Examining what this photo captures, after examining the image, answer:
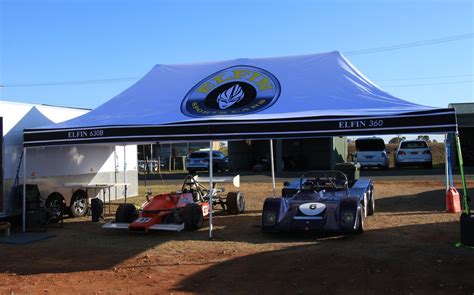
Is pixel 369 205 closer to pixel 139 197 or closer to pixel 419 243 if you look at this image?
pixel 419 243

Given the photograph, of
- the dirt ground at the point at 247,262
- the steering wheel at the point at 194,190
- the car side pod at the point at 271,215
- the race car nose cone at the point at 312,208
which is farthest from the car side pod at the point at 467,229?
the steering wheel at the point at 194,190

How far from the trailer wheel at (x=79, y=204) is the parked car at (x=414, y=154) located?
19356 millimetres

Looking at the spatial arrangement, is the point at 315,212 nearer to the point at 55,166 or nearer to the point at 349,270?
the point at 349,270

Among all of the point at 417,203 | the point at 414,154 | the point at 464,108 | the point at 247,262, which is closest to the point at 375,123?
the point at 247,262

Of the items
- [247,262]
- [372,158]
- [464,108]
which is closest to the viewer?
[247,262]

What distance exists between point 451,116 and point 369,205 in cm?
438

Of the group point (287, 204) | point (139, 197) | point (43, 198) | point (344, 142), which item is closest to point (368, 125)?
point (287, 204)

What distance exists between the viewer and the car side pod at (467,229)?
8.02 meters

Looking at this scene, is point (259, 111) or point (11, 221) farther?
point (11, 221)

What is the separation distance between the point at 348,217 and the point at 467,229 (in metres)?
1.98

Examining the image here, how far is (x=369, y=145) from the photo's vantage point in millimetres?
29234

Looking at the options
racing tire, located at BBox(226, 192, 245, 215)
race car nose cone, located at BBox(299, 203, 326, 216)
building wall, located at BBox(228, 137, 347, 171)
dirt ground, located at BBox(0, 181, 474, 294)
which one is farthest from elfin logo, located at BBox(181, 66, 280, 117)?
building wall, located at BBox(228, 137, 347, 171)

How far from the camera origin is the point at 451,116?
8133 millimetres

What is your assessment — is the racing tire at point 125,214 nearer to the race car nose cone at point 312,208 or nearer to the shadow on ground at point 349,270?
the race car nose cone at point 312,208
